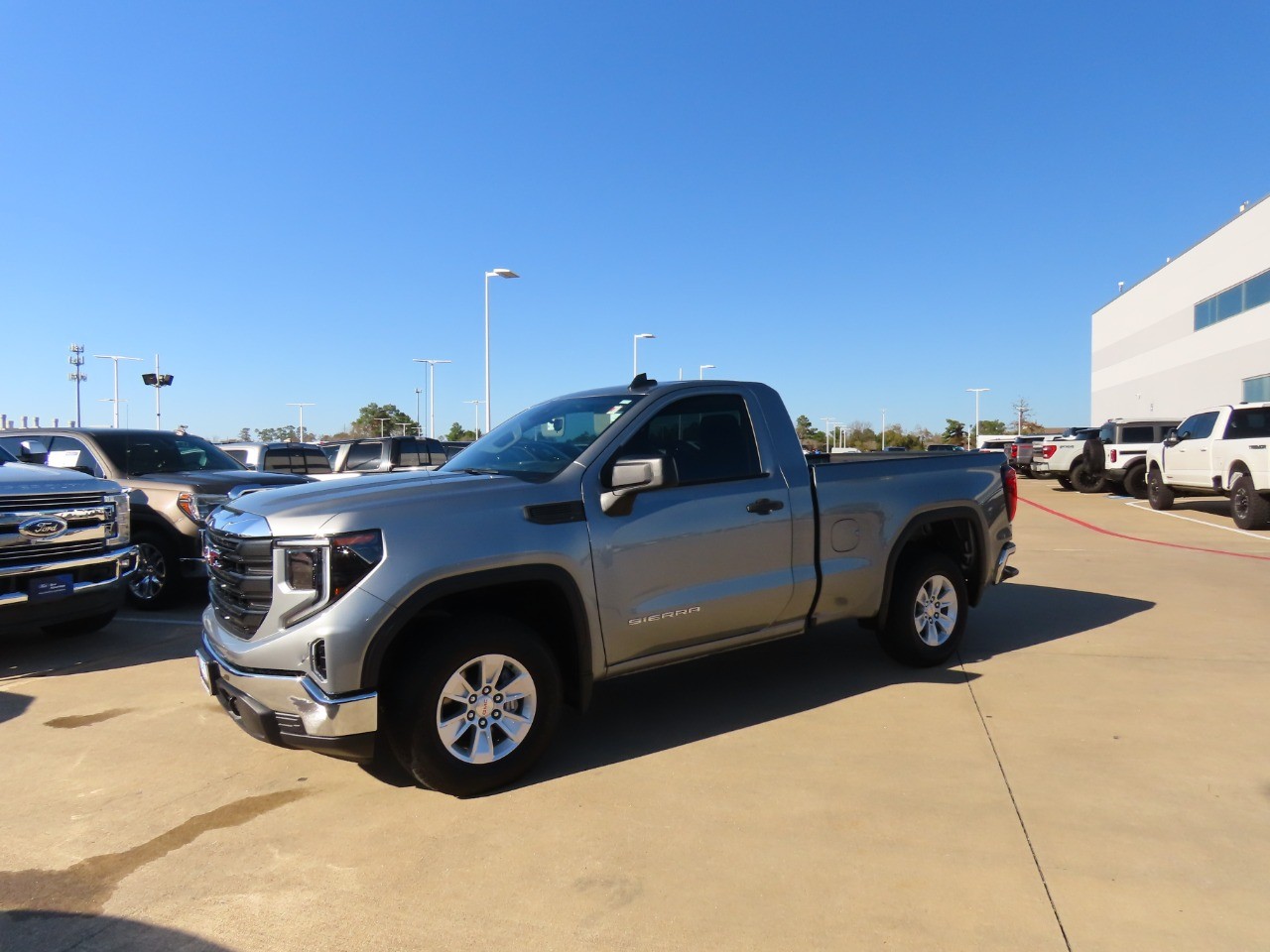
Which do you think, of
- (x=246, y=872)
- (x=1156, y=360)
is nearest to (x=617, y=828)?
(x=246, y=872)

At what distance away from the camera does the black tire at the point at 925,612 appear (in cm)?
565

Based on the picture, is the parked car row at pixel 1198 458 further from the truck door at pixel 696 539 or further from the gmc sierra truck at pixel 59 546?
the gmc sierra truck at pixel 59 546

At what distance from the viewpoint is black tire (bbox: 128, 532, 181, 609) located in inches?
325

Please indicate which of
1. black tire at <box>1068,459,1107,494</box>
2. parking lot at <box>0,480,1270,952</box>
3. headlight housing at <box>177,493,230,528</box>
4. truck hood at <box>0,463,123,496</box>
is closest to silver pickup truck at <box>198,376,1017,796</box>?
parking lot at <box>0,480,1270,952</box>

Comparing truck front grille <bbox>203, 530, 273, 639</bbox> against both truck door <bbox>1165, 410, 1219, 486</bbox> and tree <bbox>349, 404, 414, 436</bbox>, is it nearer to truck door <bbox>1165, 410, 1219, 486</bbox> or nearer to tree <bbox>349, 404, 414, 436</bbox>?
truck door <bbox>1165, 410, 1219, 486</bbox>

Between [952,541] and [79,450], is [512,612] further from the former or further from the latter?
[79,450]

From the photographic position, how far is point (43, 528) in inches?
252

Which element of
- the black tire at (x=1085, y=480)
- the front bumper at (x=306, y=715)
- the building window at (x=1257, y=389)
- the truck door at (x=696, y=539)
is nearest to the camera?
the front bumper at (x=306, y=715)

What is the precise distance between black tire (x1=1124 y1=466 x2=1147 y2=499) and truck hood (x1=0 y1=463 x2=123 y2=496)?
2094 cm

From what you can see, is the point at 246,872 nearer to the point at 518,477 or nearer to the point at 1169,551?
the point at 518,477

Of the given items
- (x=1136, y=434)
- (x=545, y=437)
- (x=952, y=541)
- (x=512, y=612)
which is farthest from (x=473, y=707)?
(x=1136, y=434)

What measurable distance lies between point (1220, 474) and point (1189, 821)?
13.5 meters

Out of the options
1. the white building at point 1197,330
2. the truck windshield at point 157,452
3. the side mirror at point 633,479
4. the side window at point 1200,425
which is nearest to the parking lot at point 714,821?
the side mirror at point 633,479

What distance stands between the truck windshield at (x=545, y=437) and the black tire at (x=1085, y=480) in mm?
21929
